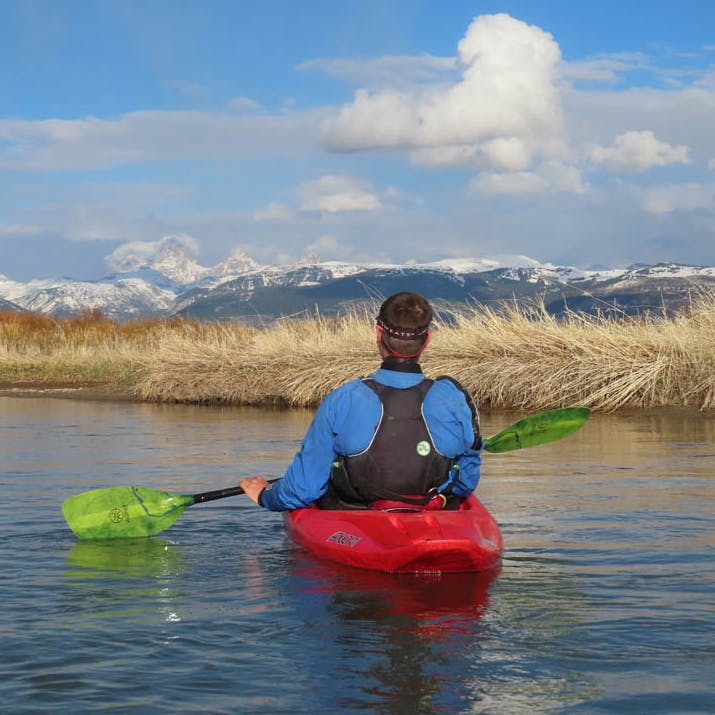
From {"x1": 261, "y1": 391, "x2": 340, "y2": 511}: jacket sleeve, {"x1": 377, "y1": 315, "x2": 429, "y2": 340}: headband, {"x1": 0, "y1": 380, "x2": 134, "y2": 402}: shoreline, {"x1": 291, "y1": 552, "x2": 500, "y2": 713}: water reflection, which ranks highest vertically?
{"x1": 377, "y1": 315, "x2": 429, "y2": 340}: headband

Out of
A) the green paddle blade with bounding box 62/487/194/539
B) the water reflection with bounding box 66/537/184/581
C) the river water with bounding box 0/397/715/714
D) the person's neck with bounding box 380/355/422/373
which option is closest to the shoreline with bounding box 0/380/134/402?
the river water with bounding box 0/397/715/714

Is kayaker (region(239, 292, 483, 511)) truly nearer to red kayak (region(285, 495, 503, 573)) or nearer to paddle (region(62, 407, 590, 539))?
red kayak (region(285, 495, 503, 573))

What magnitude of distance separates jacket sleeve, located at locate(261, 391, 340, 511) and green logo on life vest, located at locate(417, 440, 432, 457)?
0.46 metres

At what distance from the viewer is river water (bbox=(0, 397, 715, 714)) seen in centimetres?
409

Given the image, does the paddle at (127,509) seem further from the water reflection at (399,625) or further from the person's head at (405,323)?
the person's head at (405,323)

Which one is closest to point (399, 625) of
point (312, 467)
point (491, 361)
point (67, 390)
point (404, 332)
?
point (312, 467)

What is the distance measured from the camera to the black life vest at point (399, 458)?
19.0 feet

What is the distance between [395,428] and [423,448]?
0.63 feet

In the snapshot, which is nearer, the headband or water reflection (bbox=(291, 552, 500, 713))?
water reflection (bbox=(291, 552, 500, 713))

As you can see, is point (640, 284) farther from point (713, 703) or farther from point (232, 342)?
point (713, 703)

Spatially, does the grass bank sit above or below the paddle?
above

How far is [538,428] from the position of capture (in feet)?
25.0

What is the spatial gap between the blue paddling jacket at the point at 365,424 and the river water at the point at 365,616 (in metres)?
0.57

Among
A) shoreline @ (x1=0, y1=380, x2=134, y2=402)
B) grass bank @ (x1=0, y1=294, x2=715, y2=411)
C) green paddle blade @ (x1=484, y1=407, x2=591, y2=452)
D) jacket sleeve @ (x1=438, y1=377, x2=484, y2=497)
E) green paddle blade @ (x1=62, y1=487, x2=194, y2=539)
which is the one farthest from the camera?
shoreline @ (x1=0, y1=380, x2=134, y2=402)
